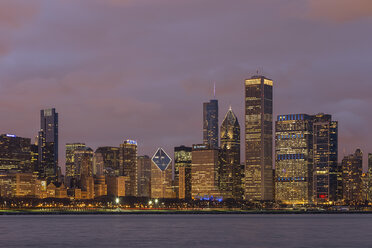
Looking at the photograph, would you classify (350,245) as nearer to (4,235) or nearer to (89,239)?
(89,239)

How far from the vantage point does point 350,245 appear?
118 m

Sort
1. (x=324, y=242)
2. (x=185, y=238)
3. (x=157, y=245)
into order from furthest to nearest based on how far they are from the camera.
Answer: (x=185, y=238), (x=324, y=242), (x=157, y=245)

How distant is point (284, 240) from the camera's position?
128750 mm

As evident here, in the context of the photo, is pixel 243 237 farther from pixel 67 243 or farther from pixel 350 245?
pixel 67 243

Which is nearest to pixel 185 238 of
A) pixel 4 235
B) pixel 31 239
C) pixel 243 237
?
pixel 243 237

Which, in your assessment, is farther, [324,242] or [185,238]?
[185,238]

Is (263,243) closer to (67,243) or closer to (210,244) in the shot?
(210,244)

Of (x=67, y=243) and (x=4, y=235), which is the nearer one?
(x=67, y=243)

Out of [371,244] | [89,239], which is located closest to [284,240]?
[371,244]

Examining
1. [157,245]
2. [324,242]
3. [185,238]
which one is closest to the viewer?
[157,245]

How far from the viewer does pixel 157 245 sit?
116625mm

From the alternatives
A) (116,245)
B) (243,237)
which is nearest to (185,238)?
(243,237)

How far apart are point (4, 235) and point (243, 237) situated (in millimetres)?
50543

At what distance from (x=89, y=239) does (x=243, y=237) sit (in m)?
31.2
